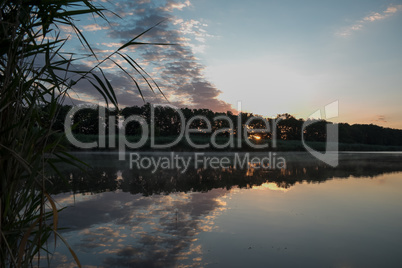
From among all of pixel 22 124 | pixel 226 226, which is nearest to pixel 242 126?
pixel 226 226

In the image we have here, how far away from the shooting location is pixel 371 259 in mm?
3238

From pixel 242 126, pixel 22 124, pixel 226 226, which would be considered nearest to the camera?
pixel 22 124

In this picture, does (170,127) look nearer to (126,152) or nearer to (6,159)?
(126,152)

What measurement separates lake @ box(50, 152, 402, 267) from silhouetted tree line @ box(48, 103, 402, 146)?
24041mm

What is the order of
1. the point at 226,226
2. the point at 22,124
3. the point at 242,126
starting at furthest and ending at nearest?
the point at 242,126 < the point at 226,226 < the point at 22,124

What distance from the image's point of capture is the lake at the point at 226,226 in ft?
10.4

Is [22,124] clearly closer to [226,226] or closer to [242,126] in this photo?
[226,226]

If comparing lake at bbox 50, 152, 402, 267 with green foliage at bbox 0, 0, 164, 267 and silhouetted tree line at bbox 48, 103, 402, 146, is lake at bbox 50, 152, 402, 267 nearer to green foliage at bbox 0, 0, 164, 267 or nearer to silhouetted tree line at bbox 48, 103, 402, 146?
green foliage at bbox 0, 0, 164, 267

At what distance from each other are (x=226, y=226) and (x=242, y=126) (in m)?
43.3

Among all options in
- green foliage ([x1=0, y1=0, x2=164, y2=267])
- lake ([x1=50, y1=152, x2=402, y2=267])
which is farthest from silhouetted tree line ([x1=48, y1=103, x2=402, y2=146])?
green foliage ([x1=0, y1=0, x2=164, y2=267])

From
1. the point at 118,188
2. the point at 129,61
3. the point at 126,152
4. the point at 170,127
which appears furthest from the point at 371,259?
the point at 170,127

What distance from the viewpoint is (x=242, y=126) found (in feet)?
155

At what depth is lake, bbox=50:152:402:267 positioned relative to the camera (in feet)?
10.4

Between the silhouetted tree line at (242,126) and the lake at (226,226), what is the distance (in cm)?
2404
